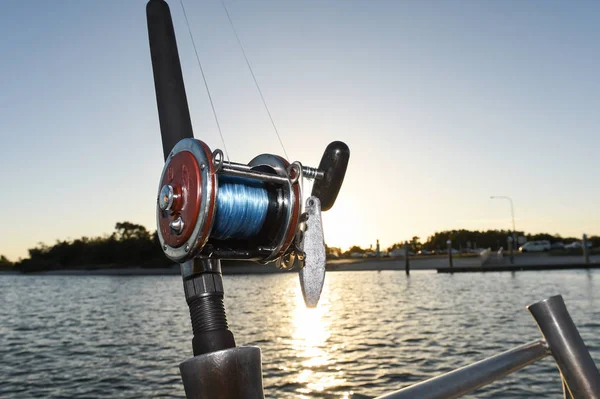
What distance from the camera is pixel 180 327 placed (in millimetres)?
19766

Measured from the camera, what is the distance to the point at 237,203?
119 centimetres

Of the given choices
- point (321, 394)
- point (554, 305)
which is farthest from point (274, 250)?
point (321, 394)

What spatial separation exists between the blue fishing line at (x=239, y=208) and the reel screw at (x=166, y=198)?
0.10m

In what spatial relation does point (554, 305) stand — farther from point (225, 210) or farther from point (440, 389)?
point (225, 210)

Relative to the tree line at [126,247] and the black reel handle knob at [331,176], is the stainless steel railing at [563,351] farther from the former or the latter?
the tree line at [126,247]

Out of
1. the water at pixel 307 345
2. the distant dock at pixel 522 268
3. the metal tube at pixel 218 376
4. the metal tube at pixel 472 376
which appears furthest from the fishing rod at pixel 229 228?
the distant dock at pixel 522 268

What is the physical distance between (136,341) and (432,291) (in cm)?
2012

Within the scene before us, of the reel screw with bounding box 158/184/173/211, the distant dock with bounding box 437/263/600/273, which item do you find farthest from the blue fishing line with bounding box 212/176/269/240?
the distant dock with bounding box 437/263/600/273

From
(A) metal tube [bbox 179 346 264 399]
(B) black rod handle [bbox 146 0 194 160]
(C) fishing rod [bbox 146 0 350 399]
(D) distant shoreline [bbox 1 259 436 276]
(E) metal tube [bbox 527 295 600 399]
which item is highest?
(B) black rod handle [bbox 146 0 194 160]

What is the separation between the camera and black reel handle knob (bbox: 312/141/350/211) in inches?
51.7

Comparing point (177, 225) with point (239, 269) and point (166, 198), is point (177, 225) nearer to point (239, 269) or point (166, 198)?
point (166, 198)

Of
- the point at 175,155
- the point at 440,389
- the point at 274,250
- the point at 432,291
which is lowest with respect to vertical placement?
the point at 432,291

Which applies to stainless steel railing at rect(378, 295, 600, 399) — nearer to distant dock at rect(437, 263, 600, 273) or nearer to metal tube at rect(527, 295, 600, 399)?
metal tube at rect(527, 295, 600, 399)

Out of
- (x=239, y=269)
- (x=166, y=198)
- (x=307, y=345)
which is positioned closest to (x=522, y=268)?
(x=307, y=345)
